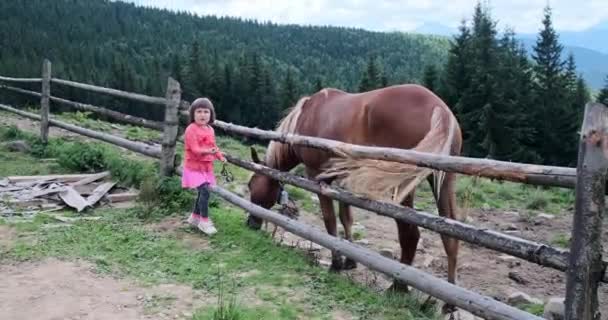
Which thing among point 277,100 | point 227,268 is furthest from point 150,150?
point 277,100

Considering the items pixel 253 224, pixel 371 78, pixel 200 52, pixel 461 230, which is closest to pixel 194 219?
pixel 253 224

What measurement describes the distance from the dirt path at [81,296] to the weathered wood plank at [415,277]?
113 centimetres

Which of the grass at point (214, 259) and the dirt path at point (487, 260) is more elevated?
the grass at point (214, 259)

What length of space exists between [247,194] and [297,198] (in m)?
0.92

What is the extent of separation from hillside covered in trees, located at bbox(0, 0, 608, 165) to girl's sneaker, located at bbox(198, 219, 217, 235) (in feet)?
77.3

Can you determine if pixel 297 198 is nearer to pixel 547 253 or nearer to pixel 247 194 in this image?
pixel 247 194

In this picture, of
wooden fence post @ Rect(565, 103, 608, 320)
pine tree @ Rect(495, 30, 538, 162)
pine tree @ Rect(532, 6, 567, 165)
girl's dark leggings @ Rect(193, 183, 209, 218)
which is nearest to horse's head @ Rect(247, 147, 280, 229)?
girl's dark leggings @ Rect(193, 183, 209, 218)

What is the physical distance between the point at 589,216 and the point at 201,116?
3.56 metres

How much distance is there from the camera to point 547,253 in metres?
2.54

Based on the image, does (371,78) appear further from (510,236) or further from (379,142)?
(510,236)

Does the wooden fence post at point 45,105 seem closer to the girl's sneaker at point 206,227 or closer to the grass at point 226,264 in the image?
the grass at point 226,264

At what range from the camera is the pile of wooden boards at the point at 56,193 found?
5.88 meters

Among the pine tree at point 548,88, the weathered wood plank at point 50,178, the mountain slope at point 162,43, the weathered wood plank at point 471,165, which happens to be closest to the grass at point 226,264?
the weathered wood plank at point 471,165

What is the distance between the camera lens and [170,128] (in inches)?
242
